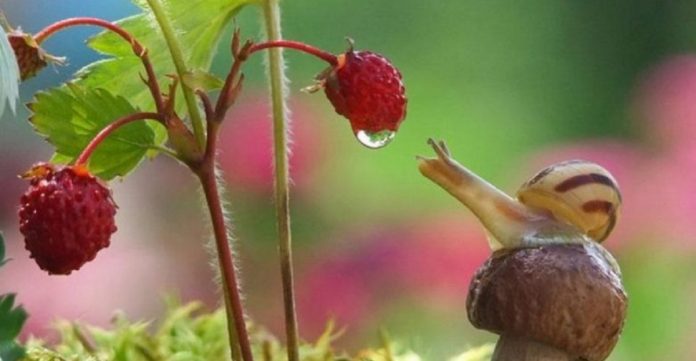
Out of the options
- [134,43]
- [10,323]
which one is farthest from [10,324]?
[134,43]

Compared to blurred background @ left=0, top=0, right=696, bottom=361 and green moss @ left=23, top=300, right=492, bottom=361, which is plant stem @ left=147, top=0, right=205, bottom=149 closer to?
green moss @ left=23, top=300, right=492, bottom=361

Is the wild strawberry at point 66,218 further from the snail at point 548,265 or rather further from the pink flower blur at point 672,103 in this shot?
the pink flower blur at point 672,103

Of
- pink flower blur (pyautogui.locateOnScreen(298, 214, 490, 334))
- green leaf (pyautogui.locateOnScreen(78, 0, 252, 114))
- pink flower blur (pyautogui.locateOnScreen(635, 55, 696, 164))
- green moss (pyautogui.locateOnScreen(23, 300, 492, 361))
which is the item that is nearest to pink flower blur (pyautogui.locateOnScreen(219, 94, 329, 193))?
pink flower blur (pyautogui.locateOnScreen(298, 214, 490, 334))

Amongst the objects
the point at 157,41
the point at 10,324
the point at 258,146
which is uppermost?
the point at 258,146

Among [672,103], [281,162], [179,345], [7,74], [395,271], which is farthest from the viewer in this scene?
[672,103]

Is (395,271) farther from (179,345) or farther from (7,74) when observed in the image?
(7,74)

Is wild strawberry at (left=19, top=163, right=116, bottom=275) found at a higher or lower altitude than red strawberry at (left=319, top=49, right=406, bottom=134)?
lower

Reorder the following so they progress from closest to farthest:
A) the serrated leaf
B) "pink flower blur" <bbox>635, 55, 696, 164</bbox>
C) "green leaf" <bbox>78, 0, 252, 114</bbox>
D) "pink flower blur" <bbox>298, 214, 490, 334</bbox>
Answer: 1. the serrated leaf
2. "green leaf" <bbox>78, 0, 252, 114</bbox>
3. "pink flower blur" <bbox>298, 214, 490, 334</bbox>
4. "pink flower blur" <bbox>635, 55, 696, 164</bbox>

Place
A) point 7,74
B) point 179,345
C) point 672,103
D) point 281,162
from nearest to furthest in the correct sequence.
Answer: point 7,74 < point 281,162 < point 179,345 < point 672,103
